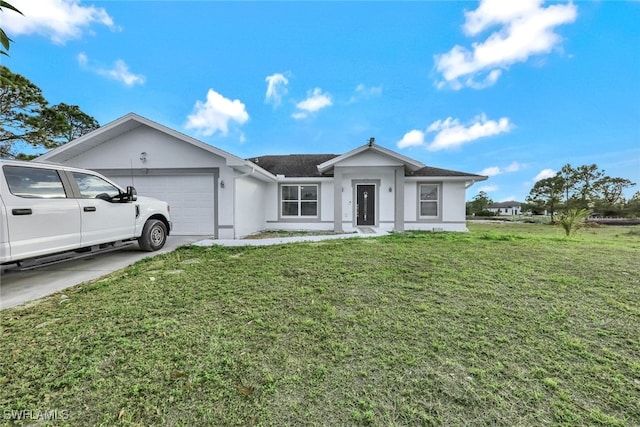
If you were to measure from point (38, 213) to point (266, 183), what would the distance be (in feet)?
29.2

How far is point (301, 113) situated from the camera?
67.8ft

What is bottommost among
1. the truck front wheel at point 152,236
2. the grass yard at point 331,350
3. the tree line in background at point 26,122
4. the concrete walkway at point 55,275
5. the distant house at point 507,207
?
the grass yard at point 331,350

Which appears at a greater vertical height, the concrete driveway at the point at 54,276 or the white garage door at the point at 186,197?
the white garage door at the point at 186,197

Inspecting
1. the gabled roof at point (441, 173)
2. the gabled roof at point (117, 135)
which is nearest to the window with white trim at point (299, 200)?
the gabled roof at point (117, 135)

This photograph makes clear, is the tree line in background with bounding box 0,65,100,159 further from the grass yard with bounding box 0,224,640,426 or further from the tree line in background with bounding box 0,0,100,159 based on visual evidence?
the grass yard with bounding box 0,224,640,426

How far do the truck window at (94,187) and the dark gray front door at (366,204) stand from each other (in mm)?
9369

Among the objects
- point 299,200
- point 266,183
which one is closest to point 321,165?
point 299,200

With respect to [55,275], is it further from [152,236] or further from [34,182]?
[152,236]

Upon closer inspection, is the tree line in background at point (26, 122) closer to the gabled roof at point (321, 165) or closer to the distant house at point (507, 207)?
the gabled roof at point (321, 165)

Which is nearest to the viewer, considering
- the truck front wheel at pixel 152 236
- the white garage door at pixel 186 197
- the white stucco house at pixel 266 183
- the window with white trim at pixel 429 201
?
the truck front wheel at pixel 152 236

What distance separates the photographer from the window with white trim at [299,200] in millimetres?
12820

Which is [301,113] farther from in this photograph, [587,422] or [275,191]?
[587,422]

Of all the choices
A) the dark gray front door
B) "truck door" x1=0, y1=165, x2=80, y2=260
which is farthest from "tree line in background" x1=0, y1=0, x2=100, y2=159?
the dark gray front door

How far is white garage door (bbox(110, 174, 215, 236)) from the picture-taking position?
929cm
